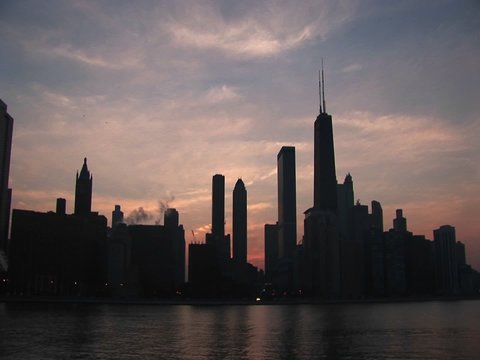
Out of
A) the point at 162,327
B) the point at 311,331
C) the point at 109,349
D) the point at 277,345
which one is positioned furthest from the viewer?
the point at 162,327

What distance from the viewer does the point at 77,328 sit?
127m

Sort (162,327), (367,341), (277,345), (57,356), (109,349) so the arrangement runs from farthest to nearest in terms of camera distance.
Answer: (162,327) < (367,341) < (277,345) < (109,349) < (57,356)

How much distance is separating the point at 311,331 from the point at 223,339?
26987mm

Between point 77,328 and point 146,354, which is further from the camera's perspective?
point 77,328

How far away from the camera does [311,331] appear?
123 metres

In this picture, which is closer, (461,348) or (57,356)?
(57,356)

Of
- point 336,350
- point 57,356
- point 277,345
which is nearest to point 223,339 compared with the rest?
point 277,345

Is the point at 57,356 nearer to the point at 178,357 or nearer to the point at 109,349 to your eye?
the point at 109,349

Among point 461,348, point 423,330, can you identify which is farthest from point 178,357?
point 423,330

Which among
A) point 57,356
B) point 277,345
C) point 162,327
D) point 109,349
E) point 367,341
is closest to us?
point 57,356

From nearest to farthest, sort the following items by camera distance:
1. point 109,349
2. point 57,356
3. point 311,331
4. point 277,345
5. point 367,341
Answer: point 57,356, point 109,349, point 277,345, point 367,341, point 311,331

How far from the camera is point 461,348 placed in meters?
92.2

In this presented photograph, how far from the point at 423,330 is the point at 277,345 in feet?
159

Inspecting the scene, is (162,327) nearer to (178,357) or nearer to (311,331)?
(311,331)
